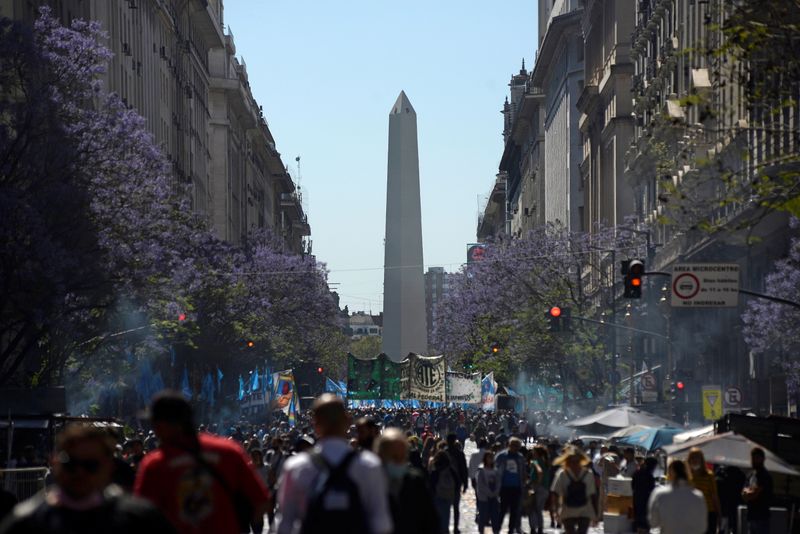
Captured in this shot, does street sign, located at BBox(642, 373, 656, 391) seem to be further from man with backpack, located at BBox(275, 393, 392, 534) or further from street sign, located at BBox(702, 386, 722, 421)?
man with backpack, located at BBox(275, 393, 392, 534)

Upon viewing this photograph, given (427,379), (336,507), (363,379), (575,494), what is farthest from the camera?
(363,379)

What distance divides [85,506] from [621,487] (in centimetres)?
2308

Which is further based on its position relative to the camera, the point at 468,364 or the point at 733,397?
the point at 468,364

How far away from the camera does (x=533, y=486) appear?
27734mm

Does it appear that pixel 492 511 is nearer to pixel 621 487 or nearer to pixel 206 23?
pixel 621 487

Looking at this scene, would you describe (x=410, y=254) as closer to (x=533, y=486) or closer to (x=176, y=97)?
(x=176, y=97)

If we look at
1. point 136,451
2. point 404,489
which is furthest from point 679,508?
point 136,451

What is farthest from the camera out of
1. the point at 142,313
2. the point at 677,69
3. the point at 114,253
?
the point at 677,69

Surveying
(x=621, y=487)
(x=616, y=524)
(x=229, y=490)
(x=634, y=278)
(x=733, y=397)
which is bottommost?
(x=616, y=524)

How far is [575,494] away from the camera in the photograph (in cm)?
2136

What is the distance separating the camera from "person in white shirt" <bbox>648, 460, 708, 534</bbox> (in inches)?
641

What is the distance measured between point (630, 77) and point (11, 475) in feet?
225

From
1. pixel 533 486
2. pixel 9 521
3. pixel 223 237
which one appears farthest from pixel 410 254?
pixel 9 521

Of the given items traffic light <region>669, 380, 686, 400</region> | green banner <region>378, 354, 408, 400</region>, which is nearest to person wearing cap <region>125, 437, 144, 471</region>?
traffic light <region>669, 380, 686, 400</region>
